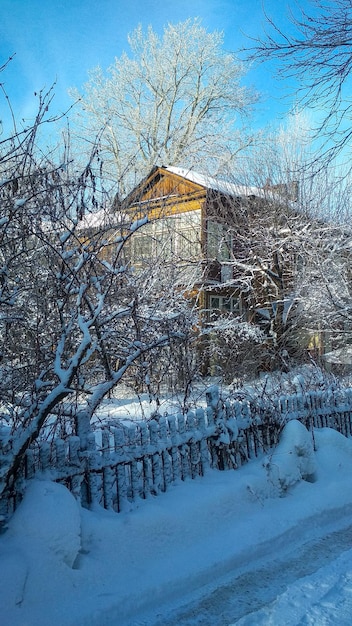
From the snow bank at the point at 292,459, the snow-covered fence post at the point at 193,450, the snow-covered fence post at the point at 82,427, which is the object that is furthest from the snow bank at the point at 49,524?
the snow bank at the point at 292,459

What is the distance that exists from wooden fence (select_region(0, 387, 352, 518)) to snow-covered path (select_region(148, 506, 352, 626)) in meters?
1.09

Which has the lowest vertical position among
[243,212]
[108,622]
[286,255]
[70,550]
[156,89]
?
[108,622]

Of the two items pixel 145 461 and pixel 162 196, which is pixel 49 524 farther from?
pixel 162 196

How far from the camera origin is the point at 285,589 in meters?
4.06

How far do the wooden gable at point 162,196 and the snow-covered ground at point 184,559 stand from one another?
3191mm

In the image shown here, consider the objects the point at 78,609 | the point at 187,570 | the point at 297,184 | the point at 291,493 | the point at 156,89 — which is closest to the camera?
the point at 78,609

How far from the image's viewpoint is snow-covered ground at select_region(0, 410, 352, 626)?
348 centimetres

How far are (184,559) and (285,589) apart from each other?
0.85 meters

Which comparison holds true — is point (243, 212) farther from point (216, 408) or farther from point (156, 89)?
point (156, 89)

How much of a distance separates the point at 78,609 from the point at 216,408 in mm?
2982

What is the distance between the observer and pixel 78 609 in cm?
347

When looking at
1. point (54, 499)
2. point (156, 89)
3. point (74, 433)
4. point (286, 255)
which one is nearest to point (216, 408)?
point (74, 433)

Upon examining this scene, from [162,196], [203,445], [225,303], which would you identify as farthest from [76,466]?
[225,303]

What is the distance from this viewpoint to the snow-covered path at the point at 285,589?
3557mm
